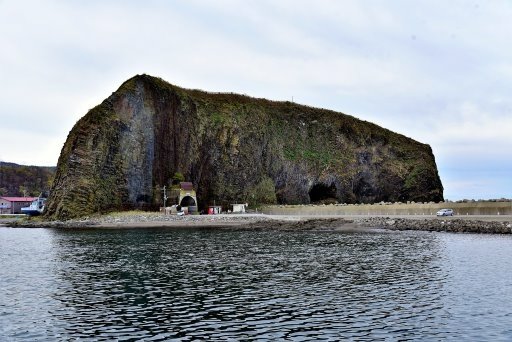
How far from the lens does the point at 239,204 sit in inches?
5192

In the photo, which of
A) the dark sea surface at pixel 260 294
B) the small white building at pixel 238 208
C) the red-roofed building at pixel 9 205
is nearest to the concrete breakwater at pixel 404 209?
the small white building at pixel 238 208

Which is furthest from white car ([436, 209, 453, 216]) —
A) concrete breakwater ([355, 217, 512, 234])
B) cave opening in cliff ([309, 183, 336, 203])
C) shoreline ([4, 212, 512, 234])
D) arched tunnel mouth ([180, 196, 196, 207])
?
cave opening in cliff ([309, 183, 336, 203])

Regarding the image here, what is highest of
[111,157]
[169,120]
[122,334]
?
[169,120]

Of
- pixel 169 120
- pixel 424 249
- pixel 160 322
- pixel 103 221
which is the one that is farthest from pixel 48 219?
pixel 160 322

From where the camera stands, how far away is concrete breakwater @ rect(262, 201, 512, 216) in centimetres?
8044

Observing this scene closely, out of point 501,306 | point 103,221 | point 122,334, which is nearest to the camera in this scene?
point 122,334

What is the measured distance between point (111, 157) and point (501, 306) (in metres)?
101

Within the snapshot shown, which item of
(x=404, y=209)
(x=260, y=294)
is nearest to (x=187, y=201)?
(x=404, y=209)

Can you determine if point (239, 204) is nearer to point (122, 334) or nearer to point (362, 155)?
point (362, 155)

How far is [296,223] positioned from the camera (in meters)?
88.3

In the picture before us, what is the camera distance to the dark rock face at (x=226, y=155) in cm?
11206

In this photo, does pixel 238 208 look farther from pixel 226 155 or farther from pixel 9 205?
pixel 9 205

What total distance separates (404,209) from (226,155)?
5733cm

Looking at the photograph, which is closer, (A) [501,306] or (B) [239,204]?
(A) [501,306]
